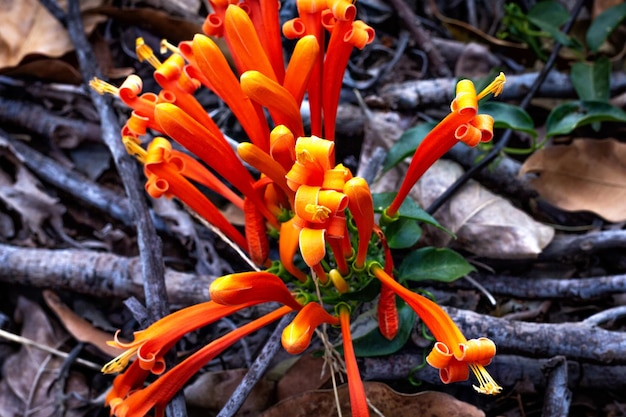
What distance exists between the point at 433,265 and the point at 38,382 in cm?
147

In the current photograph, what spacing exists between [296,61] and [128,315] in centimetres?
133

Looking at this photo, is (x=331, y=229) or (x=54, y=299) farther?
(x=54, y=299)

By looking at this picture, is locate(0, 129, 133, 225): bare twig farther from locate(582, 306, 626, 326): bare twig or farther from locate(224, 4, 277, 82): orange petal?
locate(582, 306, 626, 326): bare twig

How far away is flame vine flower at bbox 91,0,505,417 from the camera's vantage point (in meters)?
1.35

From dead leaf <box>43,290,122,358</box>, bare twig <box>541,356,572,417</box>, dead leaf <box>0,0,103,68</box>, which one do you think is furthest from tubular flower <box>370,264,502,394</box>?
dead leaf <box>0,0,103,68</box>

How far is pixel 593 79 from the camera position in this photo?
2584 millimetres

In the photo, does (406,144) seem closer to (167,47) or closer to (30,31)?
(167,47)

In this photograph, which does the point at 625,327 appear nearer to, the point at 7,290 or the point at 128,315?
the point at 128,315

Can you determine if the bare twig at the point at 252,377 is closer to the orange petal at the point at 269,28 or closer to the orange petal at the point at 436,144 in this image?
the orange petal at the point at 436,144

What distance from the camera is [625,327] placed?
2.14m

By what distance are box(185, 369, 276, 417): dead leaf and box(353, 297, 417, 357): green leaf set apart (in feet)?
1.26

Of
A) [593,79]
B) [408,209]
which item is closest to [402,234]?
[408,209]

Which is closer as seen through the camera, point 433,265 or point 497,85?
point 497,85

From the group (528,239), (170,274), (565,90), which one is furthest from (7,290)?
(565,90)
